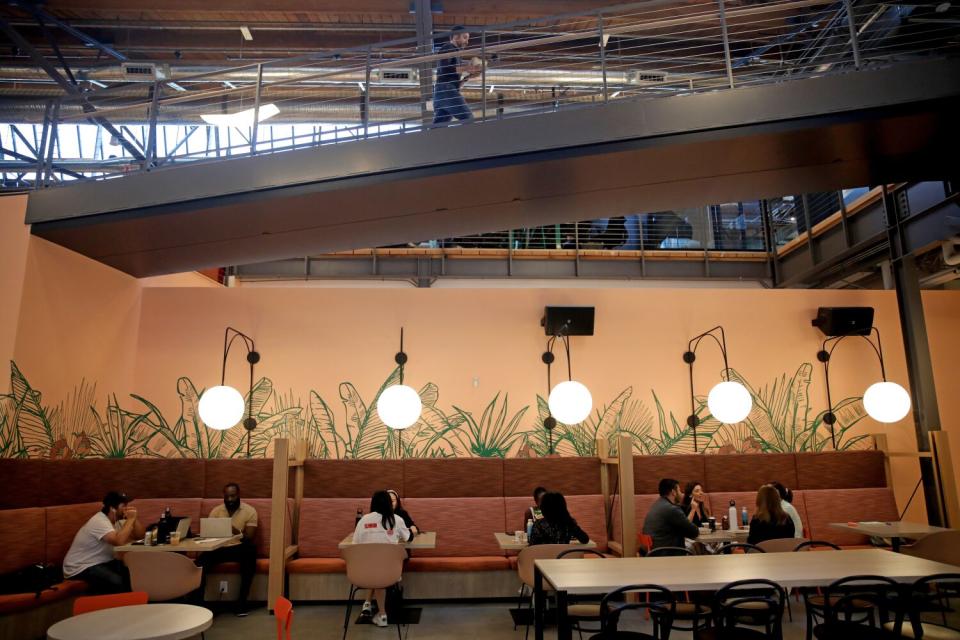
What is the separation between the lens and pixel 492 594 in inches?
239

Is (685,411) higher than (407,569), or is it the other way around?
(685,411)

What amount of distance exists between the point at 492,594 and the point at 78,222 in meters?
5.25

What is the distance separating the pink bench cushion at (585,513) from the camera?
255 inches

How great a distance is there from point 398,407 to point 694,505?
299cm

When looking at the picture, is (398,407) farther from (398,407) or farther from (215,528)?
(215,528)

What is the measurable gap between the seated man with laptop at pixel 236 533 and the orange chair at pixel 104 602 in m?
2.27

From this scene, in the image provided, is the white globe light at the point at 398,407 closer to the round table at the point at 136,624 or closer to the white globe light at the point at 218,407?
the white globe light at the point at 218,407

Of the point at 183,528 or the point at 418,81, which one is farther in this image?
the point at 418,81

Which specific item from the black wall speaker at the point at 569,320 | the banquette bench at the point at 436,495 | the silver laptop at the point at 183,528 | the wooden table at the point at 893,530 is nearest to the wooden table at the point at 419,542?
the banquette bench at the point at 436,495

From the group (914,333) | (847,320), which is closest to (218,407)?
(847,320)

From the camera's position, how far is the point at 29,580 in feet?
16.1

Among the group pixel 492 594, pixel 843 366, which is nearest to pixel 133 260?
pixel 492 594

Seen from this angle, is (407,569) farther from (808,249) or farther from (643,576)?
(808,249)

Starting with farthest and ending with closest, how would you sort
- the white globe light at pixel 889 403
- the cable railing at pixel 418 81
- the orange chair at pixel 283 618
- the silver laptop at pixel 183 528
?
the cable railing at pixel 418 81, the white globe light at pixel 889 403, the silver laptop at pixel 183 528, the orange chair at pixel 283 618
